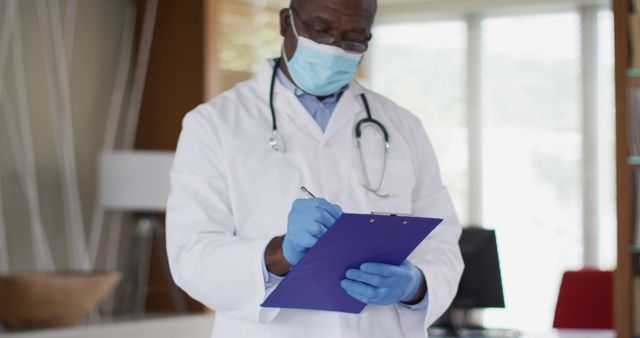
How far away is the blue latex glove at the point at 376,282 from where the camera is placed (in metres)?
1.64

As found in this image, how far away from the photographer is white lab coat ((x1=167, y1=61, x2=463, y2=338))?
171 centimetres

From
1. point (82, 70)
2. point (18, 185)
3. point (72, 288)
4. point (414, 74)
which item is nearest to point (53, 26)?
point (82, 70)

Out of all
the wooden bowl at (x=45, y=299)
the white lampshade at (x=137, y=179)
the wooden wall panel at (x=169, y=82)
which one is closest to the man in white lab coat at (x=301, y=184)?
the wooden bowl at (x=45, y=299)

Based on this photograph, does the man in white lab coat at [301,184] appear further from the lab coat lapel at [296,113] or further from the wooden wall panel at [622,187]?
the wooden wall panel at [622,187]

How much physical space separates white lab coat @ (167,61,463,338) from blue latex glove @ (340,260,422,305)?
0.36 feet

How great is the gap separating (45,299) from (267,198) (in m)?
2.70

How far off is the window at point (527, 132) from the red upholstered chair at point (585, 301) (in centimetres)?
306

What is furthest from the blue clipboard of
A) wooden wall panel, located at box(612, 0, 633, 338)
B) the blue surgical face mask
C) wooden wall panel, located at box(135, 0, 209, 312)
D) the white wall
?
wooden wall panel, located at box(135, 0, 209, 312)

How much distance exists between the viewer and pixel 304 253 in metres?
1.59

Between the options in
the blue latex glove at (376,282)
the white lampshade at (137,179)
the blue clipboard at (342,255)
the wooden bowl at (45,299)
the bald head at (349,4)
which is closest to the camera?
the blue clipboard at (342,255)

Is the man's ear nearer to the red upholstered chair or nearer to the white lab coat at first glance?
the white lab coat

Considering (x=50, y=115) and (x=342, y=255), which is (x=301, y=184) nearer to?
(x=342, y=255)

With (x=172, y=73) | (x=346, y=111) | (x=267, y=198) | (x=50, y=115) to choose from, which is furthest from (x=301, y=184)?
(x=172, y=73)

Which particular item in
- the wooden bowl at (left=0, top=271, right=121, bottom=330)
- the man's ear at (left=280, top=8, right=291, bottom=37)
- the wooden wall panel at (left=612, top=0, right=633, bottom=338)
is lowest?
the wooden bowl at (left=0, top=271, right=121, bottom=330)
